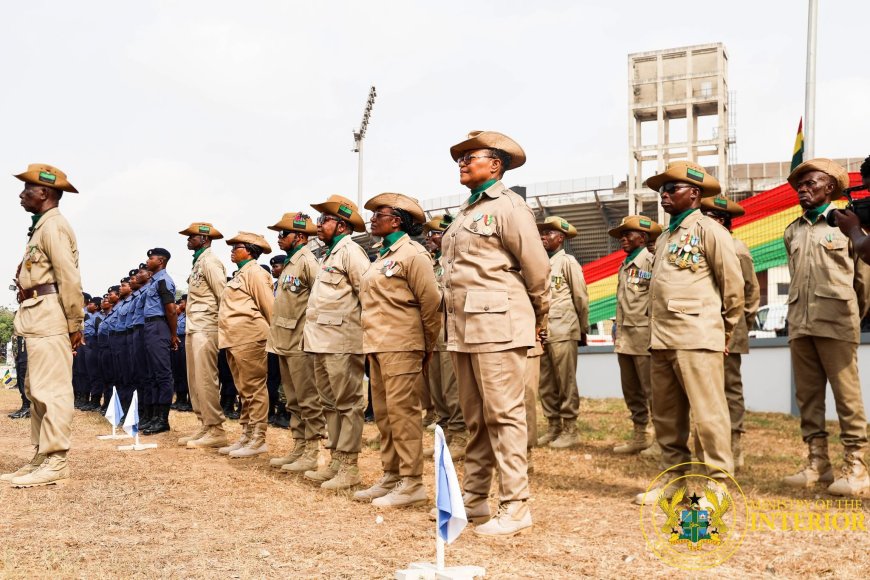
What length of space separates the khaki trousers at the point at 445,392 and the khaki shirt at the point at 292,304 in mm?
1554

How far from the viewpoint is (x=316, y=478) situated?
258 inches

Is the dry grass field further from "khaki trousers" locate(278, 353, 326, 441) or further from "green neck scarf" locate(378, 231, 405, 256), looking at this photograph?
"green neck scarf" locate(378, 231, 405, 256)

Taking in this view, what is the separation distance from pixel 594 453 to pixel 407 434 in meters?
3.13

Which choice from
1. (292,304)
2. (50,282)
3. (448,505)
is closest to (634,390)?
(292,304)

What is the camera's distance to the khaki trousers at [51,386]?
6289mm

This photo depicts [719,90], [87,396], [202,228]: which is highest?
[719,90]

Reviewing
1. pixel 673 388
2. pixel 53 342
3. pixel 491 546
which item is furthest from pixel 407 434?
pixel 53 342

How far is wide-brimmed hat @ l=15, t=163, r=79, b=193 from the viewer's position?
643 cm

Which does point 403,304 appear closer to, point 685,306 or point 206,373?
point 685,306

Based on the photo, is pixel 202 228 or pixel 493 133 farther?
pixel 202 228

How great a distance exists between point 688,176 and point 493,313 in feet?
5.93

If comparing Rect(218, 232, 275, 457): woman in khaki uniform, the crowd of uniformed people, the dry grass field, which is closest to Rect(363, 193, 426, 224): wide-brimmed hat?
the crowd of uniformed people

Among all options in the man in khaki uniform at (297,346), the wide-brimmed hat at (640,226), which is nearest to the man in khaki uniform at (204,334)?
the man in khaki uniform at (297,346)

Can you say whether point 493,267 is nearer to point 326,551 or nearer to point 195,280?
point 326,551
